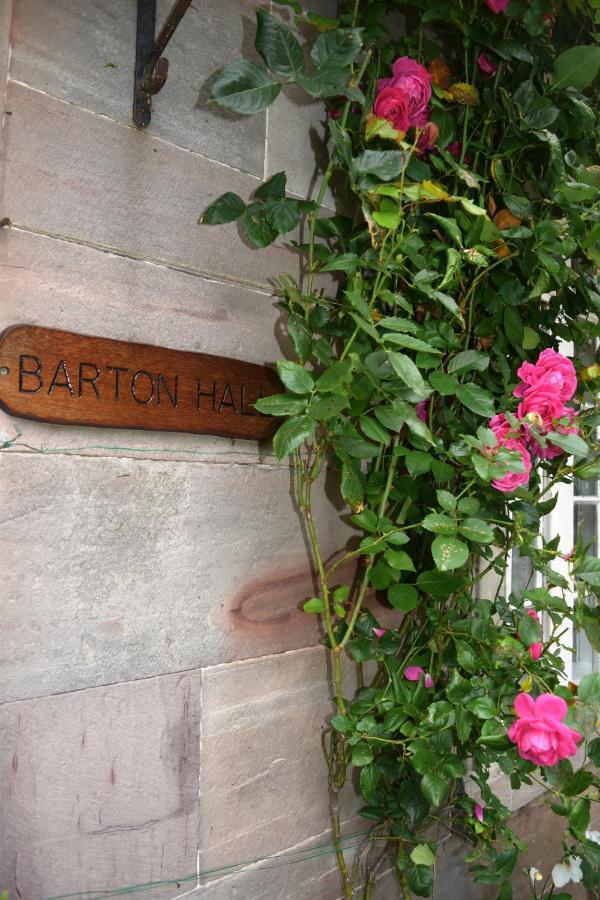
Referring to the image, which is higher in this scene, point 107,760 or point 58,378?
point 58,378

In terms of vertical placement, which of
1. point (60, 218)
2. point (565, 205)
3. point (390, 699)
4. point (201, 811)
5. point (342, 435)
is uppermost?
point (565, 205)

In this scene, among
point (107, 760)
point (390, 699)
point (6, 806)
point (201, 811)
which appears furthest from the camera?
point (390, 699)

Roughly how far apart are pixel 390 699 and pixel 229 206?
0.95 metres

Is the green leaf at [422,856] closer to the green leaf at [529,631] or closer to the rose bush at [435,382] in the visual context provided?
the rose bush at [435,382]

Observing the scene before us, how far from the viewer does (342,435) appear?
4.09 feet

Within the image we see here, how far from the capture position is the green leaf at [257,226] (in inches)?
47.2

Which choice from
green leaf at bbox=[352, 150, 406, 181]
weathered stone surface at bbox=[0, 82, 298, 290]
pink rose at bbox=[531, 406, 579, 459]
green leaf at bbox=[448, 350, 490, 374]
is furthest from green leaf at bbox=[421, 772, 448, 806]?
green leaf at bbox=[352, 150, 406, 181]

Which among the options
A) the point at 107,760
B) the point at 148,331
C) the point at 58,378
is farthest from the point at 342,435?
the point at 107,760

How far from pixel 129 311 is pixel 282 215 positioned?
331 mm

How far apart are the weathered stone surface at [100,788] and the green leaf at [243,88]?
2.89 ft

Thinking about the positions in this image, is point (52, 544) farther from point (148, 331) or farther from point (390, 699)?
point (390, 699)

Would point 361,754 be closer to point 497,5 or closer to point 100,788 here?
point 100,788

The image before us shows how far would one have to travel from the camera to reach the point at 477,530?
1.17 meters

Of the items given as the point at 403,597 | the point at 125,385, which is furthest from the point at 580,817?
the point at 125,385
